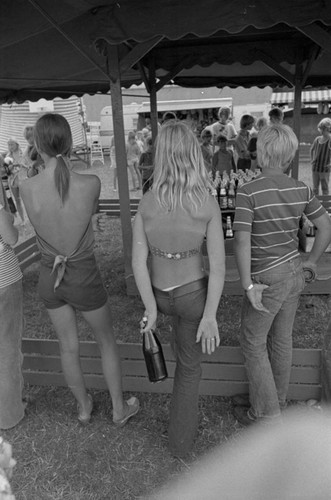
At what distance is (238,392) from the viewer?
9.20ft

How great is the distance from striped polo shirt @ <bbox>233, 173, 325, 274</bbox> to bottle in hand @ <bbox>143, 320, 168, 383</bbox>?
2.12 ft

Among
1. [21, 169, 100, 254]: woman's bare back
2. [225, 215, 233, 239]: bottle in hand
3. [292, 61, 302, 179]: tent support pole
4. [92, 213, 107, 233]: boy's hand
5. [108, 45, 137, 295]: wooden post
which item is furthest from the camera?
[292, 61, 302, 179]: tent support pole

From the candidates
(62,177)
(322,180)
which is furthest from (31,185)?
(322,180)

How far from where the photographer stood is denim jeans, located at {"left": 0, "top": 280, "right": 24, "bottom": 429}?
2453 mm

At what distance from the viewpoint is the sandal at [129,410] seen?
262cm

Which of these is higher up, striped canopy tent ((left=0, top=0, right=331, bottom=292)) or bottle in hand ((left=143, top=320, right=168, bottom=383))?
striped canopy tent ((left=0, top=0, right=331, bottom=292))

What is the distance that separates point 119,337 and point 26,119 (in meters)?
20.1

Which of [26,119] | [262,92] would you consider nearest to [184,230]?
[26,119]

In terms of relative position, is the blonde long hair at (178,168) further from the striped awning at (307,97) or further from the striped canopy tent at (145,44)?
the striped awning at (307,97)

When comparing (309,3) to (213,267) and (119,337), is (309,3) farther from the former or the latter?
(119,337)

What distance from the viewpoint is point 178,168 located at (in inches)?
74.5

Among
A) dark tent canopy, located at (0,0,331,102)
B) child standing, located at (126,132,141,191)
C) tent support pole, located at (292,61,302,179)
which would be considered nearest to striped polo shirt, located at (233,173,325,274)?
dark tent canopy, located at (0,0,331,102)

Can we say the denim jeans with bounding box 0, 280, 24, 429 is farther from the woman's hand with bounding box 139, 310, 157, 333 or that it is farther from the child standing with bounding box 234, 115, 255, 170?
the child standing with bounding box 234, 115, 255, 170

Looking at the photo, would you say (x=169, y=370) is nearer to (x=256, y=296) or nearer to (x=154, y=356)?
(x=154, y=356)
